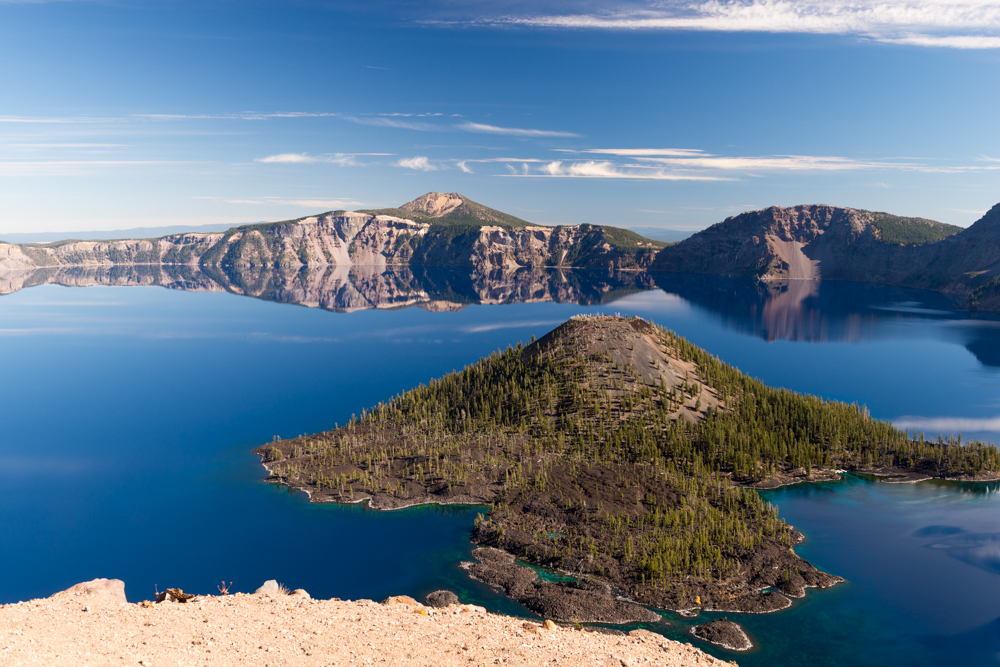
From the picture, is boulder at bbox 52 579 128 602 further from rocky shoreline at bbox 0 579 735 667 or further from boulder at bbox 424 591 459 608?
boulder at bbox 424 591 459 608

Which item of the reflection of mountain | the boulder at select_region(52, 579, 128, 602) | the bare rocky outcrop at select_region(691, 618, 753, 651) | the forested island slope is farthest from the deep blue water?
the boulder at select_region(52, 579, 128, 602)

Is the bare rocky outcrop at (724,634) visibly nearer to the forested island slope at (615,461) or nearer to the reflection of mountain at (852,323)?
the forested island slope at (615,461)

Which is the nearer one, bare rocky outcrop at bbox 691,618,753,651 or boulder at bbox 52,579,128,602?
boulder at bbox 52,579,128,602

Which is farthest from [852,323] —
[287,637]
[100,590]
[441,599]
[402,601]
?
[100,590]

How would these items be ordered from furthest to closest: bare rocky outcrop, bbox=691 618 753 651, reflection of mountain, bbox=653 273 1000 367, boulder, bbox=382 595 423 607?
reflection of mountain, bbox=653 273 1000 367 < bare rocky outcrop, bbox=691 618 753 651 < boulder, bbox=382 595 423 607

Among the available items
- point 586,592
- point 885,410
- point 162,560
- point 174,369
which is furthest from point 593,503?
point 174,369

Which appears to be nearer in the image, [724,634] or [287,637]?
[287,637]

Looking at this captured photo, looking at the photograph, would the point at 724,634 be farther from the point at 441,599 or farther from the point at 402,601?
the point at 402,601

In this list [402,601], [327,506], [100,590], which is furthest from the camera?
[327,506]
